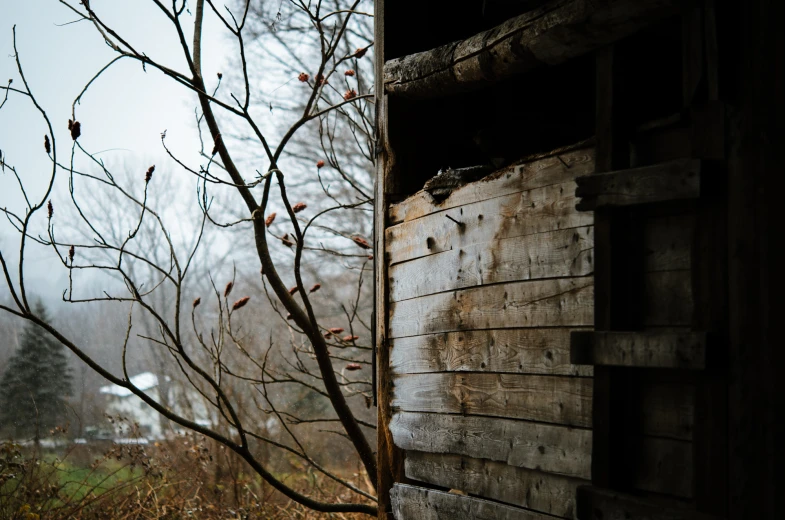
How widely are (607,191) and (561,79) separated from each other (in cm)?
172

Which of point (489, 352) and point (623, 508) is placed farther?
point (489, 352)

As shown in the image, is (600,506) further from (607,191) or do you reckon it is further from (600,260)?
A: (607,191)

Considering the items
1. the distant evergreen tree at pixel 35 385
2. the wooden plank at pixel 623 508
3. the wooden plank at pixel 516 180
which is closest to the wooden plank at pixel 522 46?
the wooden plank at pixel 516 180

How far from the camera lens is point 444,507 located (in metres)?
3.02

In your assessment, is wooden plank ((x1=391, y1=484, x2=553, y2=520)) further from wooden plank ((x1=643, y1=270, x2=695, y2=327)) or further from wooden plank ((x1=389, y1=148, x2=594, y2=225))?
wooden plank ((x1=389, y1=148, x2=594, y2=225))

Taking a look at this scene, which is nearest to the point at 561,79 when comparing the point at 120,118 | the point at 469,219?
the point at 469,219

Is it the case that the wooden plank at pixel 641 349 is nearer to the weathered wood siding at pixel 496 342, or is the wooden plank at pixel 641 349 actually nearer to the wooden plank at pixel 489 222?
the weathered wood siding at pixel 496 342

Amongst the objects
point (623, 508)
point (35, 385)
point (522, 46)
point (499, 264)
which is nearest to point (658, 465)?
point (623, 508)

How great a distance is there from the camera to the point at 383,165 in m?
3.79

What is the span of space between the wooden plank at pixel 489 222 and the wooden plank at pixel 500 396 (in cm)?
57

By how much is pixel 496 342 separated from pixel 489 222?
506 millimetres

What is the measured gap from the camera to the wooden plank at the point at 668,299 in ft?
6.77

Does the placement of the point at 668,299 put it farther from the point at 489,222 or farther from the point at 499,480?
the point at 499,480

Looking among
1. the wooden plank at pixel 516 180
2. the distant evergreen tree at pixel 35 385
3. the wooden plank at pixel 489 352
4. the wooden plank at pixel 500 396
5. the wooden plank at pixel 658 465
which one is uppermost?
the wooden plank at pixel 516 180
